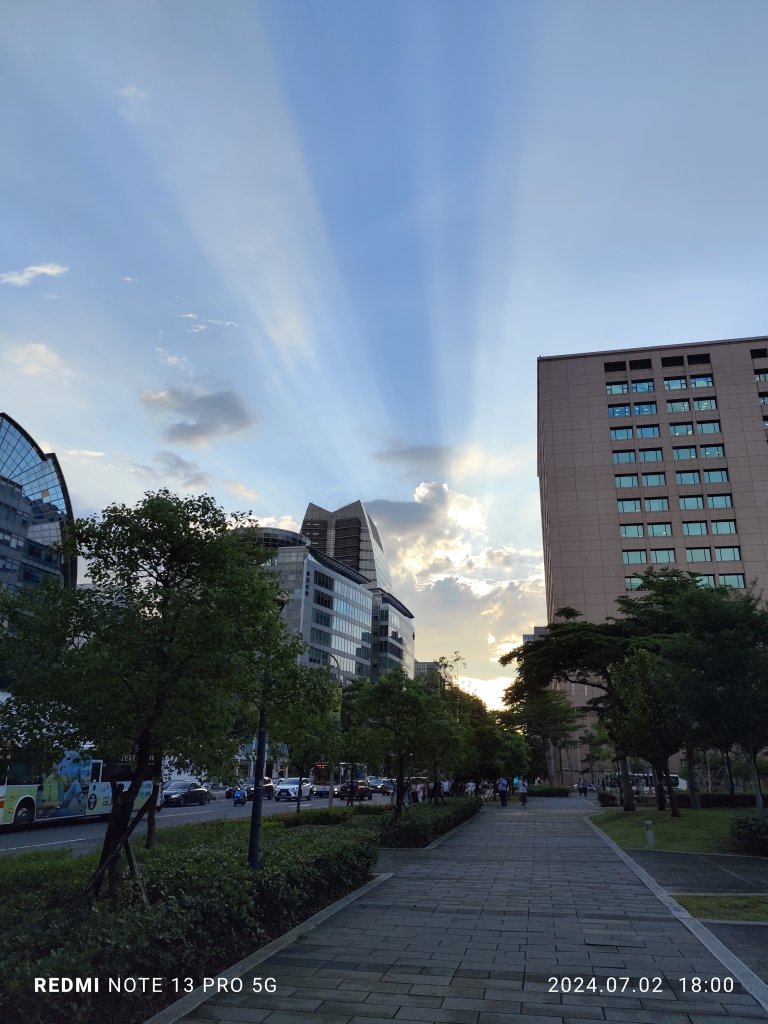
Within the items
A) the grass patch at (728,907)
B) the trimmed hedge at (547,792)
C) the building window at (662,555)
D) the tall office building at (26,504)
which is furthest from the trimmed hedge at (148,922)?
the building window at (662,555)

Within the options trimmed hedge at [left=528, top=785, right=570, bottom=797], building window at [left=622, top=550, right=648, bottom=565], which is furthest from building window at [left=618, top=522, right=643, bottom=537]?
trimmed hedge at [left=528, top=785, right=570, bottom=797]

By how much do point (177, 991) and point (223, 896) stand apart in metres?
1.24

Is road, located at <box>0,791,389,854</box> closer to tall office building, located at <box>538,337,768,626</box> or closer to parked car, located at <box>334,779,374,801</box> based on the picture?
parked car, located at <box>334,779,374,801</box>

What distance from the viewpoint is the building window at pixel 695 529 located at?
243 ft

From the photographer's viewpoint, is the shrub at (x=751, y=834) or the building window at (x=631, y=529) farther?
the building window at (x=631, y=529)

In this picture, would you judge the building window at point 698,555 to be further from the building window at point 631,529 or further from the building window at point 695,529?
the building window at point 631,529

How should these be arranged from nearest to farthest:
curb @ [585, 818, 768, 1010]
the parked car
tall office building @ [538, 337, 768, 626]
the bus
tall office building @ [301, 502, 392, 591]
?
1. curb @ [585, 818, 768, 1010]
2. the bus
3. the parked car
4. tall office building @ [538, 337, 768, 626]
5. tall office building @ [301, 502, 392, 591]

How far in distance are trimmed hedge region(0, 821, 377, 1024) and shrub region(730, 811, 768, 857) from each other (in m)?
12.5

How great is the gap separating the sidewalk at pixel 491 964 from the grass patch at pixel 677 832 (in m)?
7.69

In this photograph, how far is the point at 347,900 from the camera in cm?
1136

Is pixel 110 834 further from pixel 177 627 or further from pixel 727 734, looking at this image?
pixel 727 734

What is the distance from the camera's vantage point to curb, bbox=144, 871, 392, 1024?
19.4ft

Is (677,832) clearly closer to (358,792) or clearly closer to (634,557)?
(358,792)

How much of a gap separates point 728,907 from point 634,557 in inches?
2658
